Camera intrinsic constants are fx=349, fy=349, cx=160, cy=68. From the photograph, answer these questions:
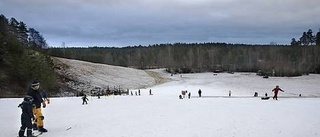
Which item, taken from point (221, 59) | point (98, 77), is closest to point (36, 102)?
point (98, 77)

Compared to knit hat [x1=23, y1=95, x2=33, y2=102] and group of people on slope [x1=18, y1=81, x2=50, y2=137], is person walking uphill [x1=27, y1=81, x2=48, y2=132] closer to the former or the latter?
group of people on slope [x1=18, y1=81, x2=50, y2=137]

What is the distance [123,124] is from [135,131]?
191 cm

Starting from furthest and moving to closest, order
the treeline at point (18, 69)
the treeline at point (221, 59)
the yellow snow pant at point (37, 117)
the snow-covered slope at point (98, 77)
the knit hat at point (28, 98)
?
1. the treeline at point (221, 59)
2. the snow-covered slope at point (98, 77)
3. the treeline at point (18, 69)
4. the yellow snow pant at point (37, 117)
5. the knit hat at point (28, 98)

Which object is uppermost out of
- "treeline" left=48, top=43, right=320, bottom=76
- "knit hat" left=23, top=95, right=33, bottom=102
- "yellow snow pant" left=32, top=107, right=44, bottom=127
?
"treeline" left=48, top=43, right=320, bottom=76

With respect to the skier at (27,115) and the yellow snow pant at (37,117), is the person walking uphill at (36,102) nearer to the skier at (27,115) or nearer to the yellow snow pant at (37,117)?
the yellow snow pant at (37,117)

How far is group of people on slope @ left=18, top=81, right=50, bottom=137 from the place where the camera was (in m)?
12.9

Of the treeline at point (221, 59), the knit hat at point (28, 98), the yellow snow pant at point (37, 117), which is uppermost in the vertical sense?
the treeline at point (221, 59)

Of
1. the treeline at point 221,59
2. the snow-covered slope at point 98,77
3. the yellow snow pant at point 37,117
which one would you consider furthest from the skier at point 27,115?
the treeline at point 221,59

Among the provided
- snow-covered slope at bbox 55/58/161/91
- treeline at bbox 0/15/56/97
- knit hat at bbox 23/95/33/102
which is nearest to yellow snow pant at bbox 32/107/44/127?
knit hat at bbox 23/95/33/102

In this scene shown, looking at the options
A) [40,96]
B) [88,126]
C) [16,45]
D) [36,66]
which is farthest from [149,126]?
[16,45]

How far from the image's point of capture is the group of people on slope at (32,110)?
507 inches

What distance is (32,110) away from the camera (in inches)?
518

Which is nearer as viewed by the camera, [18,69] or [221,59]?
[18,69]

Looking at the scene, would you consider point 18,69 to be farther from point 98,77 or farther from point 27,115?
point 27,115
